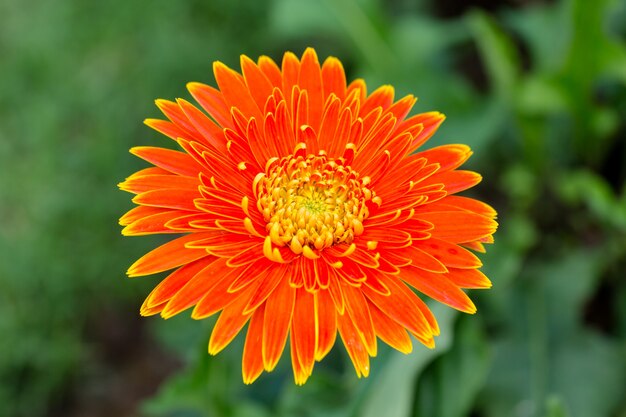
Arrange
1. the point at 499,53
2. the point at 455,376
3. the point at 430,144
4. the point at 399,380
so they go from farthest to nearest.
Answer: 1. the point at 499,53
2. the point at 430,144
3. the point at 455,376
4. the point at 399,380

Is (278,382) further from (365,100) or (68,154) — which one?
(68,154)

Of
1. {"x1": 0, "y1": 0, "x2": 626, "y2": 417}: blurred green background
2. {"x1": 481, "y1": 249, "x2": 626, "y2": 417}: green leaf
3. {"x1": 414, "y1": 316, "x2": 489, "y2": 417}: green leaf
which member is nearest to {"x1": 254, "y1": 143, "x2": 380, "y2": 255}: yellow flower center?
{"x1": 0, "y1": 0, "x2": 626, "y2": 417}: blurred green background

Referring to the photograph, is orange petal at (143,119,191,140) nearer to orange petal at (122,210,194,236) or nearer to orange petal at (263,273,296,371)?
orange petal at (122,210,194,236)

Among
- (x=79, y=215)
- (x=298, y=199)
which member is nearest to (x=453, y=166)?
(x=298, y=199)

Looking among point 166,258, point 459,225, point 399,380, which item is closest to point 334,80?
point 459,225

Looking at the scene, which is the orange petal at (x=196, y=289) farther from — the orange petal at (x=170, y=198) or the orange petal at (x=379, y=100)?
the orange petal at (x=379, y=100)

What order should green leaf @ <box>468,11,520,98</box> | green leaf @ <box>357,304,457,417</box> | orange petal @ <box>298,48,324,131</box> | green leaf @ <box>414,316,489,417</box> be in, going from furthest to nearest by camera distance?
green leaf @ <box>468,11,520,98</box>, green leaf @ <box>414,316,489,417</box>, green leaf @ <box>357,304,457,417</box>, orange petal @ <box>298,48,324,131</box>

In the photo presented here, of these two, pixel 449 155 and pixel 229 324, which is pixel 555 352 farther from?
pixel 229 324
